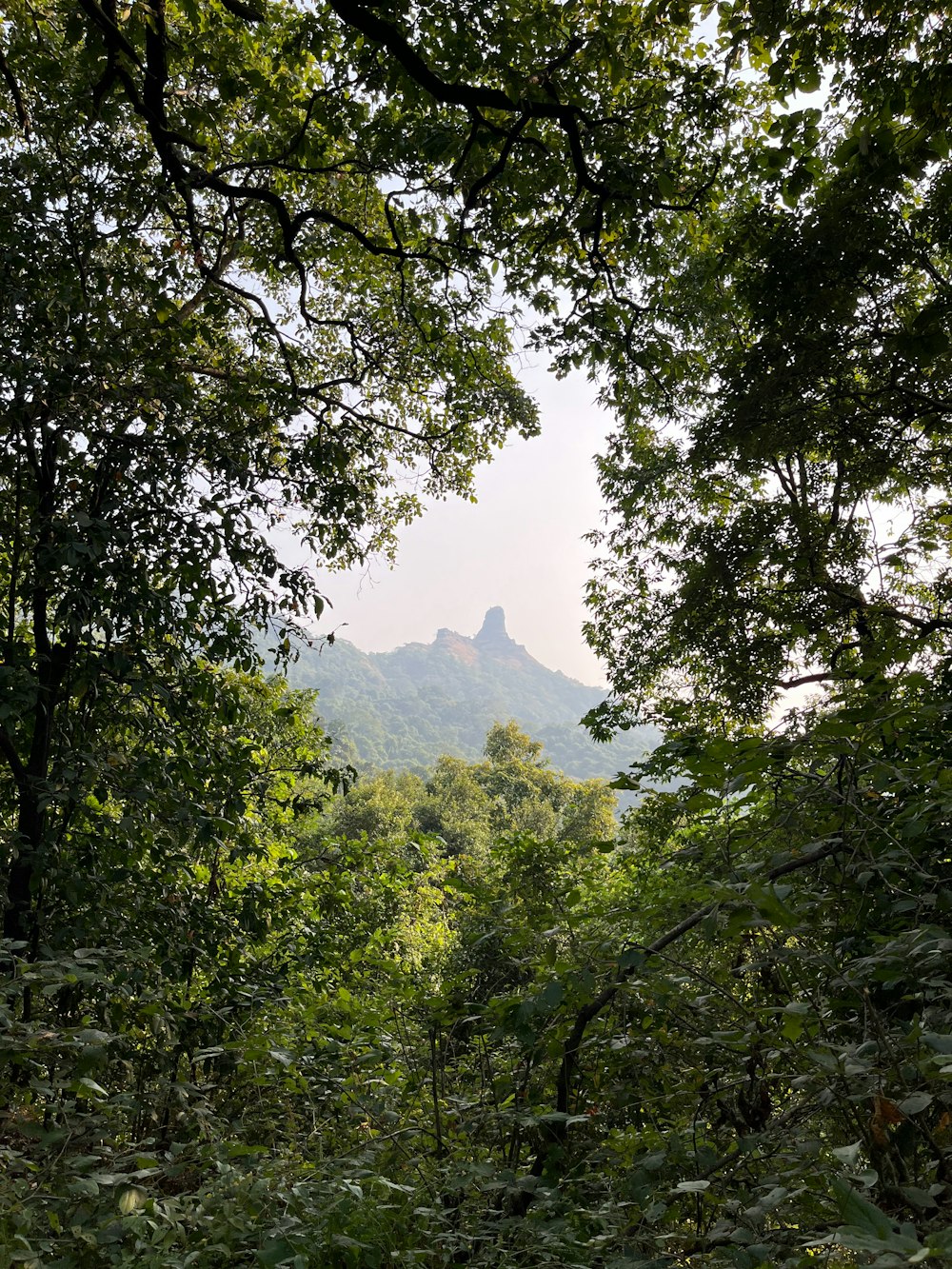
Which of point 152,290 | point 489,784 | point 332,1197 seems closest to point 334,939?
point 332,1197

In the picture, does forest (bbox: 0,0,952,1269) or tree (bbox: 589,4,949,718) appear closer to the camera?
forest (bbox: 0,0,952,1269)

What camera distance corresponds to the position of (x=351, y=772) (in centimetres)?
466

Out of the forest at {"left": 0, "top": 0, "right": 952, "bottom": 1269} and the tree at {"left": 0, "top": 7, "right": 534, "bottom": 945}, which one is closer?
the forest at {"left": 0, "top": 0, "right": 952, "bottom": 1269}

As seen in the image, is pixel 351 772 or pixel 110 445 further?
pixel 351 772

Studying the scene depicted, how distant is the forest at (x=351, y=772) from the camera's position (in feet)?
6.13

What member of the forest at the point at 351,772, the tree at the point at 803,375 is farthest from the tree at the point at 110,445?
the tree at the point at 803,375

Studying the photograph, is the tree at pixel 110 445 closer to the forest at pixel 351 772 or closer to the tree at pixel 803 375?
the forest at pixel 351 772

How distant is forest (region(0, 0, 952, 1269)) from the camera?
187 centimetres

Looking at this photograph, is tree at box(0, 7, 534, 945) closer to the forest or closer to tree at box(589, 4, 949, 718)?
the forest

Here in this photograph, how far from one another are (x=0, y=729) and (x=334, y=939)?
136 inches

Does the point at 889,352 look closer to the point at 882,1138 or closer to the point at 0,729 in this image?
the point at 882,1138

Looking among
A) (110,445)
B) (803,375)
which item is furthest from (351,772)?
(803,375)

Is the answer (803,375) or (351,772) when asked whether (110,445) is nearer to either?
(351,772)

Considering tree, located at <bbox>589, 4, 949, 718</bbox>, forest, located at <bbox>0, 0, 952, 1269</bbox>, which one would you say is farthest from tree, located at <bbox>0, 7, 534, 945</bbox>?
tree, located at <bbox>589, 4, 949, 718</bbox>
